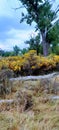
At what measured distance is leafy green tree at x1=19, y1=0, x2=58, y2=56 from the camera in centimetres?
2262

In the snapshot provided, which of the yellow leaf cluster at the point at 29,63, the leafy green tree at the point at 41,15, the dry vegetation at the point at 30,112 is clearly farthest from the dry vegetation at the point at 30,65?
the leafy green tree at the point at 41,15

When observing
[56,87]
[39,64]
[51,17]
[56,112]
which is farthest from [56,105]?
[51,17]

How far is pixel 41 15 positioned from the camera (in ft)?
74.9

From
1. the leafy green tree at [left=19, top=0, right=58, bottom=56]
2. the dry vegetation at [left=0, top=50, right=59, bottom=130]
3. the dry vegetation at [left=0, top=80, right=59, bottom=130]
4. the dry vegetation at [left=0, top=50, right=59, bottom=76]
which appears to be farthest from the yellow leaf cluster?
the leafy green tree at [left=19, top=0, right=58, bottom=56]

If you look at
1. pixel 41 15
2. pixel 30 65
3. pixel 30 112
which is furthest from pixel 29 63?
pixel 41 15

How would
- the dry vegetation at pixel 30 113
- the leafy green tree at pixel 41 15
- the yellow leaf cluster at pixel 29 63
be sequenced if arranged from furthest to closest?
the leafy green tree at pixel 41 15
the yellow leaf cluster at pixel 29 63
the dry vegetation at pixel 30 113

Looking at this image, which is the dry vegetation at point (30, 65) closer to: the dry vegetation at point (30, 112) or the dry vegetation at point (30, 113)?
the dry vegetation at point (30, 112)

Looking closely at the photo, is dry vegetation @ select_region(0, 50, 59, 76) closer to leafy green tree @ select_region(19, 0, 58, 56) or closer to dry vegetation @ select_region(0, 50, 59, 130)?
dry vegetation @ select_region(0, 50, 59, 130)

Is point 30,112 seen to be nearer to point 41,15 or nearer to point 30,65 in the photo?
point 30,65

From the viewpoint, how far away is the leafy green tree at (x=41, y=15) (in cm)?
2262

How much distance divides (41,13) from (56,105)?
18.5 metres

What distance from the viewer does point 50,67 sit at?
8.52 metres

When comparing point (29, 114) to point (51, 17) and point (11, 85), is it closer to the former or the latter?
point (11, 85)

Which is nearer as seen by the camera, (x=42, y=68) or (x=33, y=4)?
(x=42, y=68)
